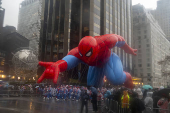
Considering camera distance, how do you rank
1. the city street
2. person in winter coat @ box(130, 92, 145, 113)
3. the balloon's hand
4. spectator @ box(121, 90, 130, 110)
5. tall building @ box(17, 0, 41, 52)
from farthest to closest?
tall building @ box(17, 0, 41, 52)
the city street
the balloon's hand
spectator @ box(121, 90, 130, 110)
person in winter coat @ box(130, 92, 145, 113)

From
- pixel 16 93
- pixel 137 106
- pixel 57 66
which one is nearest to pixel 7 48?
pixel 16 93

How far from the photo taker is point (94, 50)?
31.8 ft

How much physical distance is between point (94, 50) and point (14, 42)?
51.4 meters

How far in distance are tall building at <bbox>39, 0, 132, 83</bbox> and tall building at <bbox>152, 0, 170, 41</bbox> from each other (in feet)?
120

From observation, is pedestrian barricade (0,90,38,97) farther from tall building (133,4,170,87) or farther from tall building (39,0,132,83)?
tall building (133,4,170,87)

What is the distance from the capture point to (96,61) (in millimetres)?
11031

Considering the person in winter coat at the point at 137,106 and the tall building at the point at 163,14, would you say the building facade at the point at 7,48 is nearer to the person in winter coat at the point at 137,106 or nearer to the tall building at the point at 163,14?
the person in winter coat at the point at 137,106

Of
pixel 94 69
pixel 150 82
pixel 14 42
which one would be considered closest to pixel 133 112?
pixel 94 69

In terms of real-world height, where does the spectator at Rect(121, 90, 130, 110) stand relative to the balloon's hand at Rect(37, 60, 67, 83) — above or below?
below

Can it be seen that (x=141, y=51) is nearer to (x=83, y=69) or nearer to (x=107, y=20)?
(x=107, y=20)

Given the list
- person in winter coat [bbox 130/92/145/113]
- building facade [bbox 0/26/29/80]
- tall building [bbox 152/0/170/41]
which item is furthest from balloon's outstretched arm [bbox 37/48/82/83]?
tall building [bbox 152/0/170/41]

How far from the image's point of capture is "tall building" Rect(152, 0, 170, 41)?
230ft

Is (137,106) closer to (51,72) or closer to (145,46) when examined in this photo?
(51,72)

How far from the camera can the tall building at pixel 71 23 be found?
108 ft
